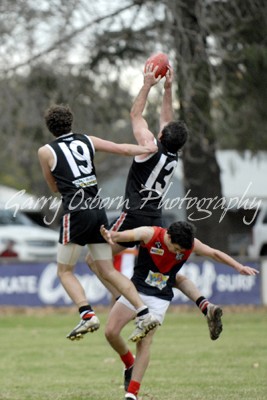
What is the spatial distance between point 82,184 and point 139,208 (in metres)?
0.76

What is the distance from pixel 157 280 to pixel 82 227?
2.77 feet

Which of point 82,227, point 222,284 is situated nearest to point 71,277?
point 82,227

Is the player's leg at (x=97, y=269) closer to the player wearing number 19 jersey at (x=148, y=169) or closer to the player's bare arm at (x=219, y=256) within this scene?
the player wearing number 19 jersey at (x=148, y=169)

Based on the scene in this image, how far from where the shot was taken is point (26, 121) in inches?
846

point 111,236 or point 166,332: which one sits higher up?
point 111,236

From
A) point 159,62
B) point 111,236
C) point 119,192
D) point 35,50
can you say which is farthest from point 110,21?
point 119,192

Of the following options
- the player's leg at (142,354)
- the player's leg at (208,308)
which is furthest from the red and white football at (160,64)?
the player's leg at (142,354)

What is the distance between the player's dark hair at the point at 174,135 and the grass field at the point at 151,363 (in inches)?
95.5

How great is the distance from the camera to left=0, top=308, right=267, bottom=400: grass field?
33.1 ft

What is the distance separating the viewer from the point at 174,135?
934cm

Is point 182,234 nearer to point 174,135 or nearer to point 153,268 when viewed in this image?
point 153,268

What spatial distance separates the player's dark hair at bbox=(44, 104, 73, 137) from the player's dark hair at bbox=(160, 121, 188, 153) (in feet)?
3.10

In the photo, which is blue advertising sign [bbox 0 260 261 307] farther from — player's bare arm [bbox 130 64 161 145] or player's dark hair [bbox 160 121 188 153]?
player's bare arm [bbox 130 64 161 145]

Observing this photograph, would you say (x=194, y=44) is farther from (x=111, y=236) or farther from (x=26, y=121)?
(x=111, y=236)
